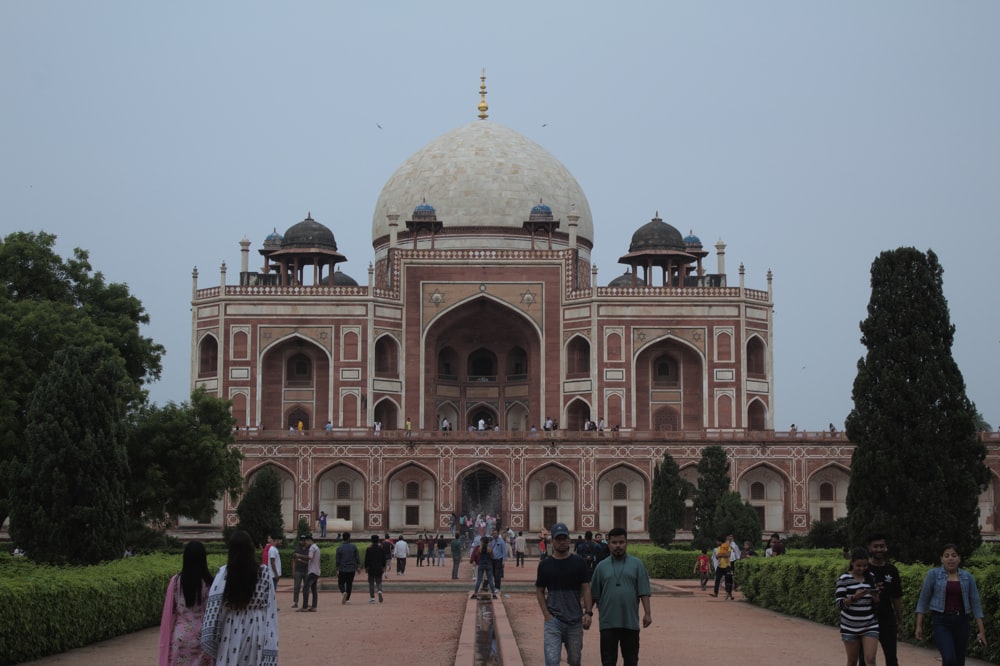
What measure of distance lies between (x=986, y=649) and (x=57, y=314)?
18361 millimetres

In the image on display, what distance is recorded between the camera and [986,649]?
38.1 ft

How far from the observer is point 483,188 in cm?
4994

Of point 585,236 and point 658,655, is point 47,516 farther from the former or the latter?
point 585,236

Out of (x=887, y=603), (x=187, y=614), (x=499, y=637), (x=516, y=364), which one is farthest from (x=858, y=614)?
(x=516, y=364)

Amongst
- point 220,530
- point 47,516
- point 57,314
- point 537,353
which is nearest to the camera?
point 47,516

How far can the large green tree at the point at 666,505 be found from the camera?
31531 mm

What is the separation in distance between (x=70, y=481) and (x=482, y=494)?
87.7 feet

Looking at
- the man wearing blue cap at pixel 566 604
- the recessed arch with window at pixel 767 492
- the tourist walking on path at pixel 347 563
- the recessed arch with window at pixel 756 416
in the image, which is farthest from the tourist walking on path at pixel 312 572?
the recessed arch with window at pixel 756 416

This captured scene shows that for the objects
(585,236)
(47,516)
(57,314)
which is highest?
(585,236)

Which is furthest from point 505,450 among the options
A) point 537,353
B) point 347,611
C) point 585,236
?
point 347,611

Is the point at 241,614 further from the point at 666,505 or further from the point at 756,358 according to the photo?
the point at 756,358

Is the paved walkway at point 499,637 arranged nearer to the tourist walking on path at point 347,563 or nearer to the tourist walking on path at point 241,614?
the tourist walking on path at point 347,563

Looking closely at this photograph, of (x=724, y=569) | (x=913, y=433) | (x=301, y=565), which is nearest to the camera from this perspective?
(x=913, y=433)

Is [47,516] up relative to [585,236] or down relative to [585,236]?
down
